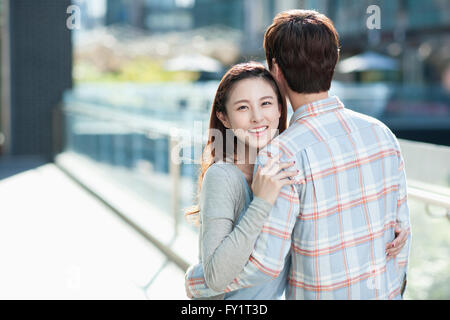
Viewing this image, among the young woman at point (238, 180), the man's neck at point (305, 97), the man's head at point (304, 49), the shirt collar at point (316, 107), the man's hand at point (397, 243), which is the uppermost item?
the man's head at point (304, 49)

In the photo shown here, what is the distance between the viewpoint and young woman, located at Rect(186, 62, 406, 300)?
1595 mm

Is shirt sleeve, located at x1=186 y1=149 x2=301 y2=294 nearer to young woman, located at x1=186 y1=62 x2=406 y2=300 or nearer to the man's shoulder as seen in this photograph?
young woman, located at x1=186 y1=62 x2=406 y2=300

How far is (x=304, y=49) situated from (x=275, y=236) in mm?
452

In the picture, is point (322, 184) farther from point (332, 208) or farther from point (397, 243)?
point (397, 243)

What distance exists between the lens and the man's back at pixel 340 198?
159cm

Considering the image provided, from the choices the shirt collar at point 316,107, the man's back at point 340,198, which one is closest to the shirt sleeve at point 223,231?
the man's back at point 340,198

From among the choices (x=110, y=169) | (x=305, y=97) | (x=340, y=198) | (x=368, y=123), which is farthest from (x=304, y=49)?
(x=110, y=169)

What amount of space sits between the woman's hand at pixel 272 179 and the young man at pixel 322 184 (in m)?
0.02

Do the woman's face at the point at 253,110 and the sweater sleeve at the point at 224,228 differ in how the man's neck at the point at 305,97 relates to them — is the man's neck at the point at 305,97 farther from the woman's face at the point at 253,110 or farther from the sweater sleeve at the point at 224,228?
the sweater sleeve at the point at 224,228

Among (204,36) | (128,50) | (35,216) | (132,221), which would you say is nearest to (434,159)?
(132,221)

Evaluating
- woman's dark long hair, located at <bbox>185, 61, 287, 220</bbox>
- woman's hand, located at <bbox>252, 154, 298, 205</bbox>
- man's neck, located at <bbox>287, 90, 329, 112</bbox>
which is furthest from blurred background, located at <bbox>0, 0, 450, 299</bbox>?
woman's hand, located at <bbox>252, 154, 298, 205</bbox>

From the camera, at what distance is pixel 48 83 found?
39.4 feet
